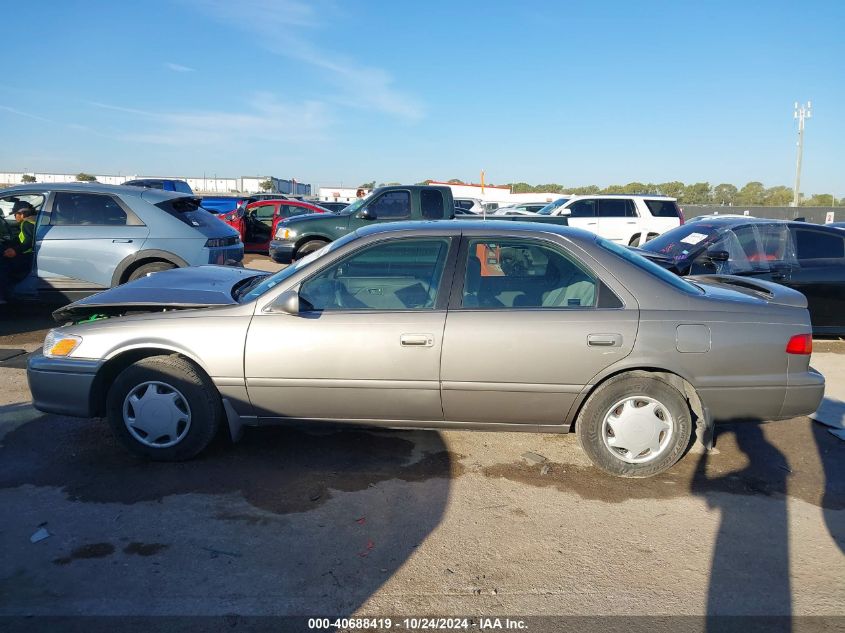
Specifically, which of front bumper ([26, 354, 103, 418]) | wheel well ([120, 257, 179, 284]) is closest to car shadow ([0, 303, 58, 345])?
wheel well ([120, 257, 179, 284])

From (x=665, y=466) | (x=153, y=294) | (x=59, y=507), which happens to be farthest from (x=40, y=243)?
(x=665, y=466)

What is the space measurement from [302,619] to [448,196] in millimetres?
9299

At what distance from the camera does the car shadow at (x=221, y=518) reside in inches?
108

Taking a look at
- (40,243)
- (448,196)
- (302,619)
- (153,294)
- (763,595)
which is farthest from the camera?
(448,196)

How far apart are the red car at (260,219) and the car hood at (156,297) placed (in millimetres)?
11806

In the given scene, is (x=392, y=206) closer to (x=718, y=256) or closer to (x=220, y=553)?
(x=718, y=256)

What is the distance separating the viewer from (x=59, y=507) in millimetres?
3434

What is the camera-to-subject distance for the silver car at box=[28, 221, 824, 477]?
373 cm

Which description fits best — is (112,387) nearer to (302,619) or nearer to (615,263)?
(302,619)

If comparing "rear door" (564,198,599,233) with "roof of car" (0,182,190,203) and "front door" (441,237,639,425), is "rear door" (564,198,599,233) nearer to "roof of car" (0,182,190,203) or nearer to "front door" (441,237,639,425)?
"roof of car" (0,182,190,203)

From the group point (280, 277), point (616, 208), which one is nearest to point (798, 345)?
point (280, 277)

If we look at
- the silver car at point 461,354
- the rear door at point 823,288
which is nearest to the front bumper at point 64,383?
the silver car at point 461,354

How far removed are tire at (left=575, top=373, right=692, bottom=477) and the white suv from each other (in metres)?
12.6

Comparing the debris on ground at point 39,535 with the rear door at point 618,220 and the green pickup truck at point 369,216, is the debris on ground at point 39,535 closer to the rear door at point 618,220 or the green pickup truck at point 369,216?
the green pickup truck at point 369,216
